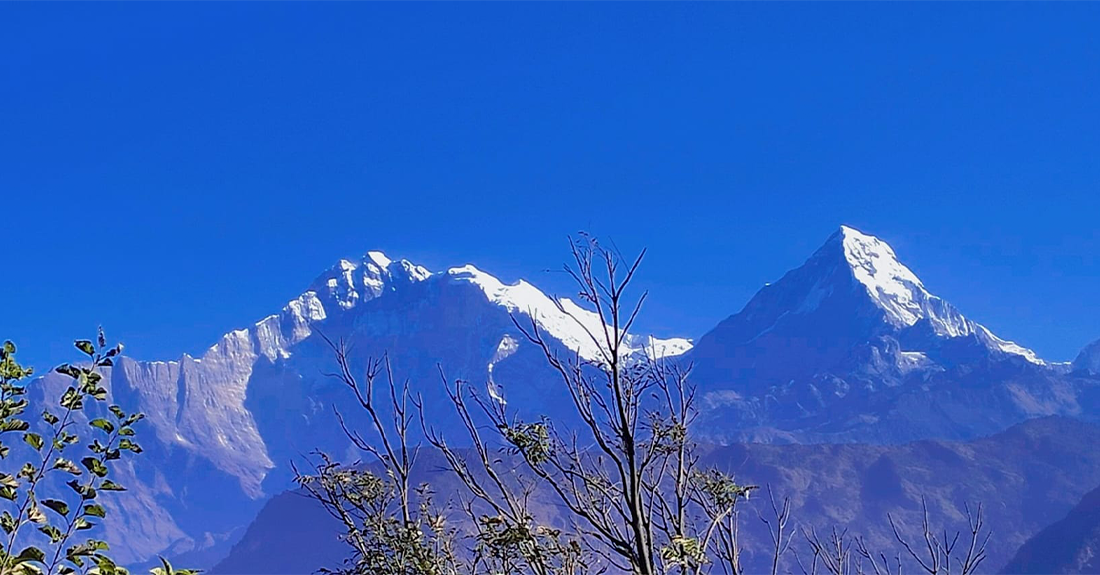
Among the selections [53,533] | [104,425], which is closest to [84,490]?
[53,533]

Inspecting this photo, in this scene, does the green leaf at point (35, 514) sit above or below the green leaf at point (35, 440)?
below

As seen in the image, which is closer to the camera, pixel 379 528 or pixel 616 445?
pixel 616 445

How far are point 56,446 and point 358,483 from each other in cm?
1004

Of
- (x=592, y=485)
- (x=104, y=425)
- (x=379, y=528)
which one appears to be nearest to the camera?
(x=104, y=425)

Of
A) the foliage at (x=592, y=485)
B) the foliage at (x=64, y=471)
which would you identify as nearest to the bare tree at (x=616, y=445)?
the foliage at (x=592, y=485)

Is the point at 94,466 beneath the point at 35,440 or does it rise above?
beneath

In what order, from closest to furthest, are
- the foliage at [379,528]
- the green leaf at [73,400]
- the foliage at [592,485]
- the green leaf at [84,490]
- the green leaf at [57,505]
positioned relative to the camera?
1. the green leaf at [57,505]
2. the green leaf at [84,490]
3. the green leaf at [73,400]
4. the foliage at [592,485]
5. the foliage at [379,528]

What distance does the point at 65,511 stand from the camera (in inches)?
216

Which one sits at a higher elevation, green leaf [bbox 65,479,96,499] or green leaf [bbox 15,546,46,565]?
green leaf [bbox 65,479,96,499]

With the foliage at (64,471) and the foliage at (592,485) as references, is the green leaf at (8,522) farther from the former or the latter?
the foliage at (592,485)

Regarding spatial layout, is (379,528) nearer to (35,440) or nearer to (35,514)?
(35,514)

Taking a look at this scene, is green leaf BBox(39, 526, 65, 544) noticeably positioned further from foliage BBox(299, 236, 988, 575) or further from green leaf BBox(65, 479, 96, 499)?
foliage BBox(299, 236, 988, 575)

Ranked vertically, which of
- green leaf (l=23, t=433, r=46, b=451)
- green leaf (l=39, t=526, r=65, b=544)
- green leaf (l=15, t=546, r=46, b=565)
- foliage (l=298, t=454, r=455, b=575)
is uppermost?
foliage (l=298, t=454, r=455, b=575)

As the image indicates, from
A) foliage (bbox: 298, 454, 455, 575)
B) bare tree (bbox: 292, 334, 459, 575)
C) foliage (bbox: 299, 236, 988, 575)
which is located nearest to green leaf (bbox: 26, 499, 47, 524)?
foliage (bbox: 299, 236, 988, 575)
